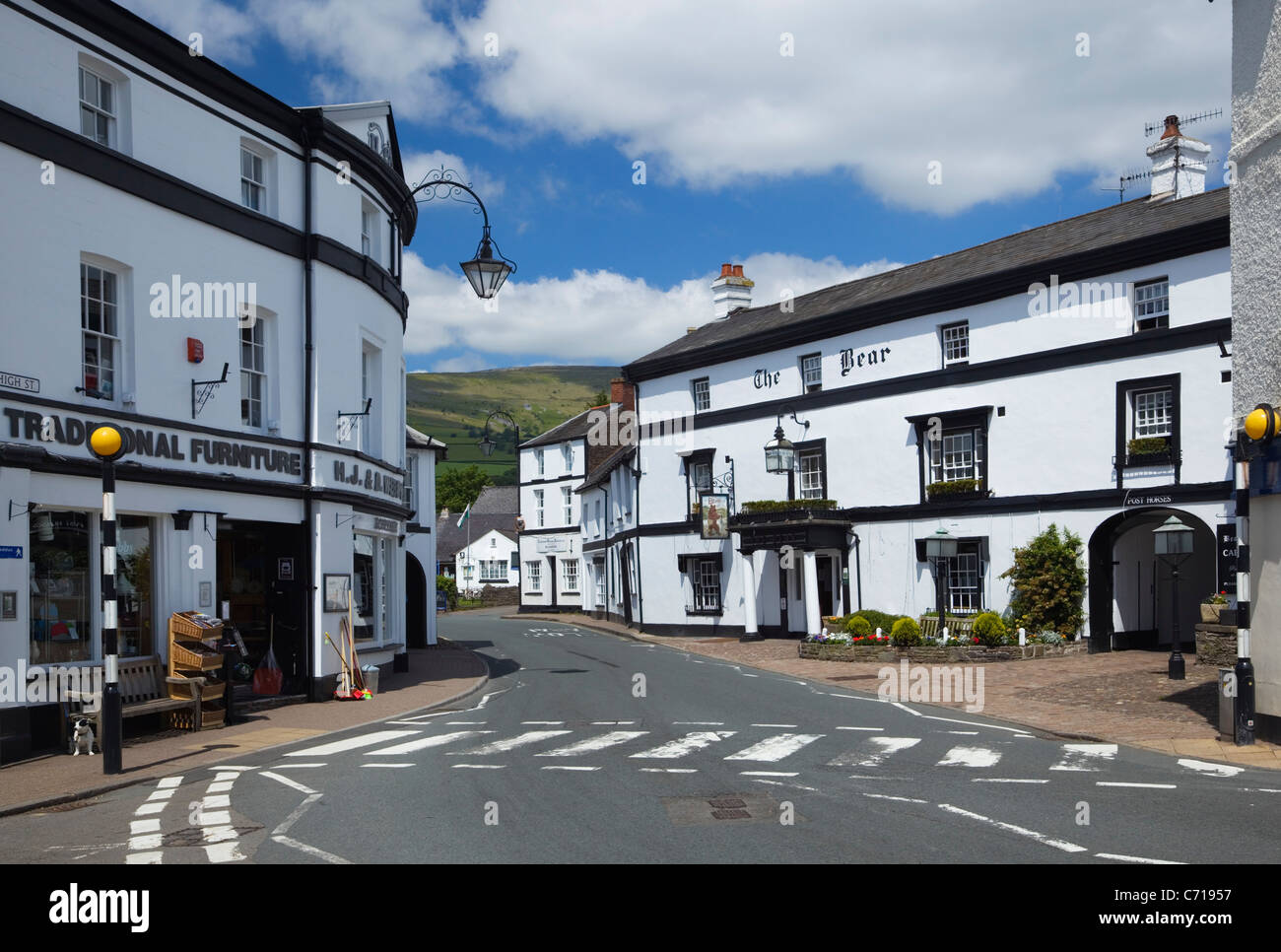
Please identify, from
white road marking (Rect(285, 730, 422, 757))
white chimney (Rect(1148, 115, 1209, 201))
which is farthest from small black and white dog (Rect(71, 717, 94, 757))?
white chimney (Rect(1148, 115, 1209, 201))

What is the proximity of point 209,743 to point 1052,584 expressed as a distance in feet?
65.3

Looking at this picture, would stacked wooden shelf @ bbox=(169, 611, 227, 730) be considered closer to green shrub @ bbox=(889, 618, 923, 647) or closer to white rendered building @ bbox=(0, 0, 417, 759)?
white rendered building @ bbox=(0, 0, 417, 759)

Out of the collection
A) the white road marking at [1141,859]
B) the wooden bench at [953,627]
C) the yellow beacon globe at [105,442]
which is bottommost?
the wooden bench at [953,627]

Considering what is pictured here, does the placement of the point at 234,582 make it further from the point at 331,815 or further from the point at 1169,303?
the point at 1169,303

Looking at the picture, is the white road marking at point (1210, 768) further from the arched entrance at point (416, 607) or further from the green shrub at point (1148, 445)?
the arched entrance at point (416, 607)

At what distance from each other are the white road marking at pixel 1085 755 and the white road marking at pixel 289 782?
25.6 feet

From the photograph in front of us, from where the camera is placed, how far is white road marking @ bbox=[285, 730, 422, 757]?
45.0 feet

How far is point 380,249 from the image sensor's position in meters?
22.8

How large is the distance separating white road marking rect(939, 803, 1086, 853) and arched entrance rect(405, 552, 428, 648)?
85.9ft

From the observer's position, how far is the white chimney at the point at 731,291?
43.8m

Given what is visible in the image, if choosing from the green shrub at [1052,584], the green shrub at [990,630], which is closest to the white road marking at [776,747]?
the green shrub at [990,630]

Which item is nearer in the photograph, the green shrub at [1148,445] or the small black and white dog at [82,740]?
the small black and white dog at [82,740]
